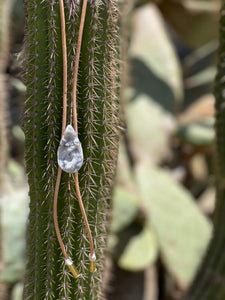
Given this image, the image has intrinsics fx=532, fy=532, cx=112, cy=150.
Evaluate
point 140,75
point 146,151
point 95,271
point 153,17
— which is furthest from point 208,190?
point 95,271

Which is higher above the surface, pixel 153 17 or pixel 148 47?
pixel 153 17

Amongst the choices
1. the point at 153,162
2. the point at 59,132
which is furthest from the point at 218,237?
the point at 153,162

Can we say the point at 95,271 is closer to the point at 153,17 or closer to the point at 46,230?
the point at 46,230

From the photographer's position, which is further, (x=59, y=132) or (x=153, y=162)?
(x=153, y=162)

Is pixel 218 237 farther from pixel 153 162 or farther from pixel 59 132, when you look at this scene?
pixel 153 162

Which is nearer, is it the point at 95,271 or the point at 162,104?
the point at 95,271

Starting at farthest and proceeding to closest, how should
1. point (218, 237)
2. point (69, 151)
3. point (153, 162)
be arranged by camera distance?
point (153, 162), point (218, 237), point (69, 151)
